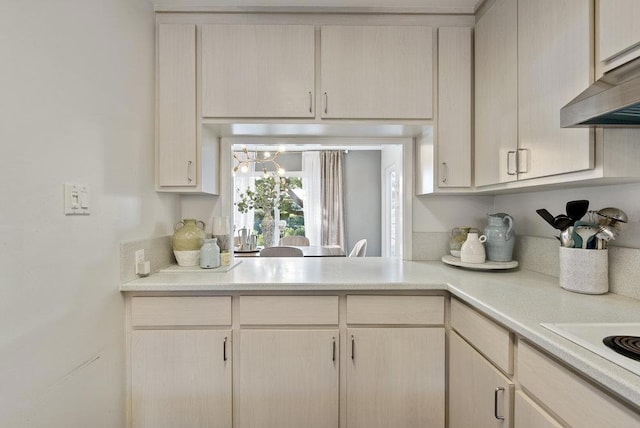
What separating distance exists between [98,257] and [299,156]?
4.49 metres

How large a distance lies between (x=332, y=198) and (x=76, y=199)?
4376 mm

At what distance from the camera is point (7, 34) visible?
893 millimetres

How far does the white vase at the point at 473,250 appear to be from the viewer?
166 cm

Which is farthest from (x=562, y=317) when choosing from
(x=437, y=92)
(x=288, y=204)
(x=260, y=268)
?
(x=288, y=204)

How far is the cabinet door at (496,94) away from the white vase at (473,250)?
30 cm

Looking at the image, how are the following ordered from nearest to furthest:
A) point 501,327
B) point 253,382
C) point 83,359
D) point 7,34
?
point 7,34 → point 501,327 → point 83,359 → point 253,382

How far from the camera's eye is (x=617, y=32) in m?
0.90

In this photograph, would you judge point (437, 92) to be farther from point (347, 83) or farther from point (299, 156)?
point (299, 156)

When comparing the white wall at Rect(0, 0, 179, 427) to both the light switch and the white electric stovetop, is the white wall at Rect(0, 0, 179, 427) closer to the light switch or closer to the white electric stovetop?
the light switch

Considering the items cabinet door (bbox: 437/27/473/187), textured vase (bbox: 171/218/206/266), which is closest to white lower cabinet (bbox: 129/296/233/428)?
textured vase (bbox: 171/218/206/266)

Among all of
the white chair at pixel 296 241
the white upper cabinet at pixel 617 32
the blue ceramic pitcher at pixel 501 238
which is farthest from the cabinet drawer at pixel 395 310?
the white chair at pixel 296 241

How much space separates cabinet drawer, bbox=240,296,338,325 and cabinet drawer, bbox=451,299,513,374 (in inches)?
21.7

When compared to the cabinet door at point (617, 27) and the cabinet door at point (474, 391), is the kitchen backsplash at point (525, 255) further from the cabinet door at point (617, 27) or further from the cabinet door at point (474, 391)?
the cabinet door at point (617, 27)

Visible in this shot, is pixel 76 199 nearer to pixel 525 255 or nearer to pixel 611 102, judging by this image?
pixel 611 102
